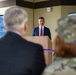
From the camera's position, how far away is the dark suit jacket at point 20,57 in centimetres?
168

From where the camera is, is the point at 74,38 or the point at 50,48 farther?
the point at 50,48

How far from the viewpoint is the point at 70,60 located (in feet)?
4.00

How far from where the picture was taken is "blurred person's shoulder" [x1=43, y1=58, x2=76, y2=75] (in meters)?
1.21

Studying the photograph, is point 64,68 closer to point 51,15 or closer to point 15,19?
point 15,19

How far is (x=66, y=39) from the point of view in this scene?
1.19 meters

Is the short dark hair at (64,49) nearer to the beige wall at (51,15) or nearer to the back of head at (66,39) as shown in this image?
the back of head at (66,39)

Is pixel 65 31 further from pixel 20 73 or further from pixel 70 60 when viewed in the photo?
pixel 20 73

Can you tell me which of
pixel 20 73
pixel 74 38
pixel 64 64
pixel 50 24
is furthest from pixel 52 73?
pixel 50 24

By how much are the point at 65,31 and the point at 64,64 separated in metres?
0.17

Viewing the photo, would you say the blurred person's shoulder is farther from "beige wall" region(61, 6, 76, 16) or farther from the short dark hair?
"beige wall" region(61, 6, 76, 16)

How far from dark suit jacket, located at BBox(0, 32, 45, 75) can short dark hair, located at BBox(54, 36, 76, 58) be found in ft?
1.58

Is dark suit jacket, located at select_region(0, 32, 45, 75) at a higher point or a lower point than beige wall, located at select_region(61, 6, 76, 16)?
lower

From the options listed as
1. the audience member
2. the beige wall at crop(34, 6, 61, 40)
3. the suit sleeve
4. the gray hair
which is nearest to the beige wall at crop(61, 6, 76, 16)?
the beige wall at crop(34, 6, 61, 40)

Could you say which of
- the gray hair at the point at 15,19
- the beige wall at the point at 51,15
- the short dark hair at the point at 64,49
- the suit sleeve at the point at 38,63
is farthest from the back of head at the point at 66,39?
the beige wall at the point at 51,15
